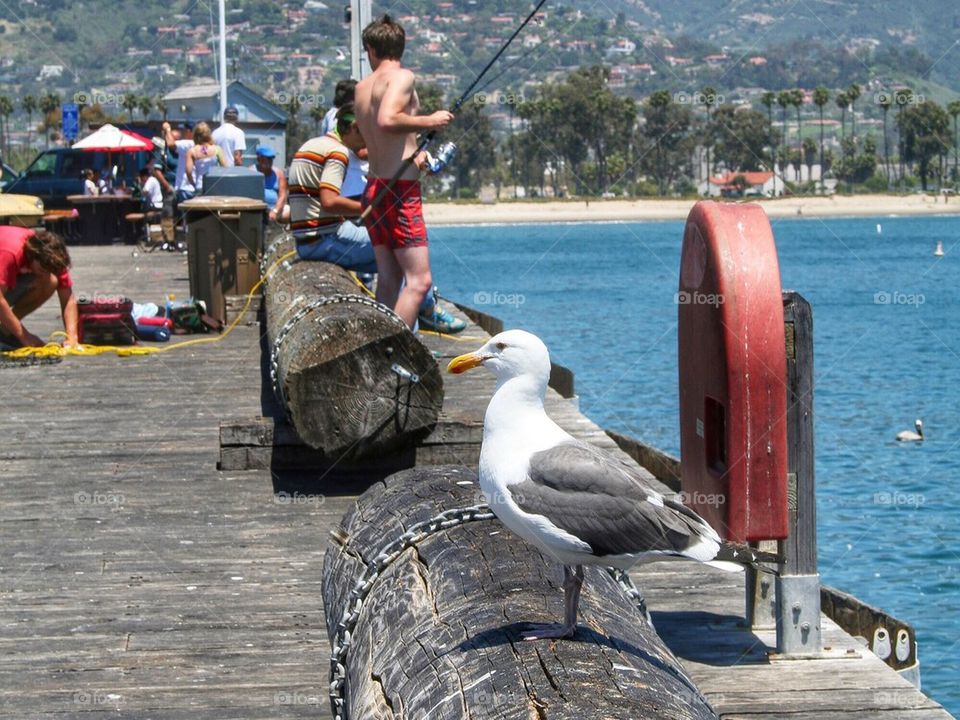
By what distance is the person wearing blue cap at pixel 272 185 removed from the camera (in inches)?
789

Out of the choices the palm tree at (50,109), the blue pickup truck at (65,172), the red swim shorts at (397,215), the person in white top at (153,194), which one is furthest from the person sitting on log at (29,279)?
the palm tree at (50,109)

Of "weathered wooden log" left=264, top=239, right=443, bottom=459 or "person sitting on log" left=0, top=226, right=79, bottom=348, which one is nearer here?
"weathered wooden log" left=264, top=239, right=443, bottom=459

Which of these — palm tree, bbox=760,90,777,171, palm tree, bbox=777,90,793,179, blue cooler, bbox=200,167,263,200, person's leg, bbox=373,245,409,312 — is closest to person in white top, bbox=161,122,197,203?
blue cooler, bbox=200,167,263,200

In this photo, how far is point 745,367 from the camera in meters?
5.62

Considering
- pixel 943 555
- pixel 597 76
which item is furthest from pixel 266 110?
pixel 597 76

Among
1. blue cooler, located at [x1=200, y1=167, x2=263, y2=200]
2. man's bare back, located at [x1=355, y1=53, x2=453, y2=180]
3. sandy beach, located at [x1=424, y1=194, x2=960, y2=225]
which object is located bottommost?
sandy beach, located at [x1=424, y1=194, x2=960, y2=225]

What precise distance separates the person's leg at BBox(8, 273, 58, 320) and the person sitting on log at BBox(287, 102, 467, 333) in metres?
2.15

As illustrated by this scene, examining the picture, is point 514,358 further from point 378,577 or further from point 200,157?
point 200,157

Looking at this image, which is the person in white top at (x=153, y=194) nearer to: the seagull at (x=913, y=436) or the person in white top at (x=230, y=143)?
the person in white top at (x=230, y=143)

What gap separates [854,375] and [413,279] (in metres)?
26.4

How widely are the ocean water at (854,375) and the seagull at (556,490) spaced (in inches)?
281

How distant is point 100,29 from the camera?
560 ft

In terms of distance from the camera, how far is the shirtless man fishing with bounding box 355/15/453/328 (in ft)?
31.7

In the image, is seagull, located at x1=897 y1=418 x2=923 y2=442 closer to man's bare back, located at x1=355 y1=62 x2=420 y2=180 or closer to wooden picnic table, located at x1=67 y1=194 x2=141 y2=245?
man's bare back, located at x1=355 y1=62 x2=420 y2=180
